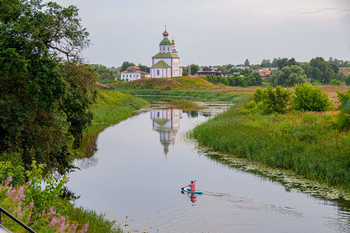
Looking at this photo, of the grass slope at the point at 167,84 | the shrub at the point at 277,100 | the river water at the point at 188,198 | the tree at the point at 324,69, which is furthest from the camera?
the tree at the point at 324,69

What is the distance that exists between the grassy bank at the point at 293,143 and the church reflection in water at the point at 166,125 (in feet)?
9.75

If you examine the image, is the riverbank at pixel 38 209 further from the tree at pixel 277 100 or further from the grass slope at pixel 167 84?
the grass slope at pixel 167 84

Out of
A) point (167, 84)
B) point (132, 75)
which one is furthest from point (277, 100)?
point (132, 75)

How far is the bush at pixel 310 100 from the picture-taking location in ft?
123

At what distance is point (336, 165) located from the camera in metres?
20.2

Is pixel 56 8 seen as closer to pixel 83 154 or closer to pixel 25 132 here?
pixel 25 132

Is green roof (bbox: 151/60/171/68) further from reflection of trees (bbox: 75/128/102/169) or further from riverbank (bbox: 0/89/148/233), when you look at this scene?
riverbank (bbox: 0/89/148/233)

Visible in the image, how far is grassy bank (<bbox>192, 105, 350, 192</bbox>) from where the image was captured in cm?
2058

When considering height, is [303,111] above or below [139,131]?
above

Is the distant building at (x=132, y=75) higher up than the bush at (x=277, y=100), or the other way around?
the distant building at (x=132, y=75)

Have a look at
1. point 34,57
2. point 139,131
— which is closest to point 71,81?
point 34,57

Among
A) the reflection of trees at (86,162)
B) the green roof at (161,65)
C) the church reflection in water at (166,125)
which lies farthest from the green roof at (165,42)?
the reflection of trees at (86,162)

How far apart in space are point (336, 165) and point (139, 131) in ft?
79.4

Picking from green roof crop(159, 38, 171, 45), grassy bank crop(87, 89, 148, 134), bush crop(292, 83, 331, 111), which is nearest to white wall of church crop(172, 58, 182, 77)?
green roof crop(159, 38, 171, 45)
